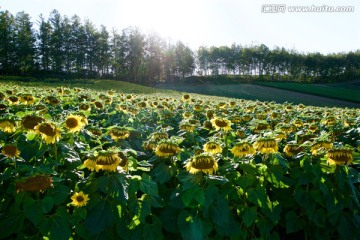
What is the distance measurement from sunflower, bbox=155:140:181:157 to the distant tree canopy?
4971 cm

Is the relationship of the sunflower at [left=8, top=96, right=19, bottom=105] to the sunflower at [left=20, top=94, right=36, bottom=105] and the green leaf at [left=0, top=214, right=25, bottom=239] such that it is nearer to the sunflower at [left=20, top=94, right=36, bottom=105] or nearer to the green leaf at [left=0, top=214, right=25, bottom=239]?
the sunflower at [left=20, top=94, right=36, bottom=105]

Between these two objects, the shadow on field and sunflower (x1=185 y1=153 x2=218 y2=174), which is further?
the shadow on field

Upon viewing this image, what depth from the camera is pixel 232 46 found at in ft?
318

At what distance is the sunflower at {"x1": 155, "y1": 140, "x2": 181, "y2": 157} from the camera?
266 cm

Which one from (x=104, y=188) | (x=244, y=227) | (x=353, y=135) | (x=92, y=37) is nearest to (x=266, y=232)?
(x=244, y=227)

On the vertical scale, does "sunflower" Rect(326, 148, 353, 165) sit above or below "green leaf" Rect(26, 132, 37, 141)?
below

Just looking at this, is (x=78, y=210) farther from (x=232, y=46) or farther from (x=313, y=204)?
(x=232, y=46)

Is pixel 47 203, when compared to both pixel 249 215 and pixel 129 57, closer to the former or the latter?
pixel 249 215

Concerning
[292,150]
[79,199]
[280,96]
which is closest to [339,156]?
[292,150]

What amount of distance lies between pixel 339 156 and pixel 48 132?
8.00 ft

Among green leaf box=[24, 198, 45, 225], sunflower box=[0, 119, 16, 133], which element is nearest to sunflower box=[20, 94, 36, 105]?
sunflower box=[0, 119, 16, 133]

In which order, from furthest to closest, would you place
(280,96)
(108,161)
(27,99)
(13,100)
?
(280,96)
(27,99)
(13,100)
(108,161)

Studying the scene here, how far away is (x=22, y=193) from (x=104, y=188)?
1.83 ft

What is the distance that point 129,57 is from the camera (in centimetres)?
7194
